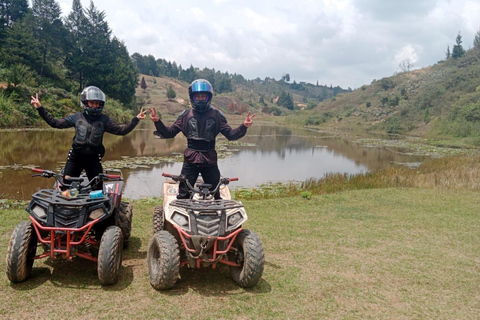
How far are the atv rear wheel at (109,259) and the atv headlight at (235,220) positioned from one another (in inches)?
48.1

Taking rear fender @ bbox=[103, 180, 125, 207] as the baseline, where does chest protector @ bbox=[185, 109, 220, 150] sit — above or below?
above

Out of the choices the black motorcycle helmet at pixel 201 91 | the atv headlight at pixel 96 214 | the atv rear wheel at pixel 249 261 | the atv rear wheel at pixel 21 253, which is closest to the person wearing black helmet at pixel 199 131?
the black motorcycle helmet at pixel 201 91

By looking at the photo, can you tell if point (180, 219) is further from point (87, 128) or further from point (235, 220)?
point (87, 128)

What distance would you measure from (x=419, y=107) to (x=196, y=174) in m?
57.6

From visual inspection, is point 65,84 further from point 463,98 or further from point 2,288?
point 463,98

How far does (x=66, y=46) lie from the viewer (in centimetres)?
5131

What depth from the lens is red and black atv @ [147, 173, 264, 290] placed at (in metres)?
3.79

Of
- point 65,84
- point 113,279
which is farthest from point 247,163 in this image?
point 65,84

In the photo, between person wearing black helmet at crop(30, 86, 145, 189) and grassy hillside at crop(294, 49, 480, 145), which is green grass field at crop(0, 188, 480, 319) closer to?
person wearing black helmet at crop(30, 86, 145, 189)

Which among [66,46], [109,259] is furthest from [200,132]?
[66,46]

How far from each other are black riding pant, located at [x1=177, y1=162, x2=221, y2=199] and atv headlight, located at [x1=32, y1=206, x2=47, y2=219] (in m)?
1.61

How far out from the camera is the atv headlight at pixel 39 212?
12.6 ft

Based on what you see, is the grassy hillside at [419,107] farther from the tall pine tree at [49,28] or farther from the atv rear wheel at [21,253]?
the tall pine tree at [49,28]

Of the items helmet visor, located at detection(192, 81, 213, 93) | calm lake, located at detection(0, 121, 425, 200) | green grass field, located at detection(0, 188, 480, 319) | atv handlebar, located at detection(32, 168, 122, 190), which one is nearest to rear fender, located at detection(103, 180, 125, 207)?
atv handlebar, located at detection(32, 168, 122, 190)
